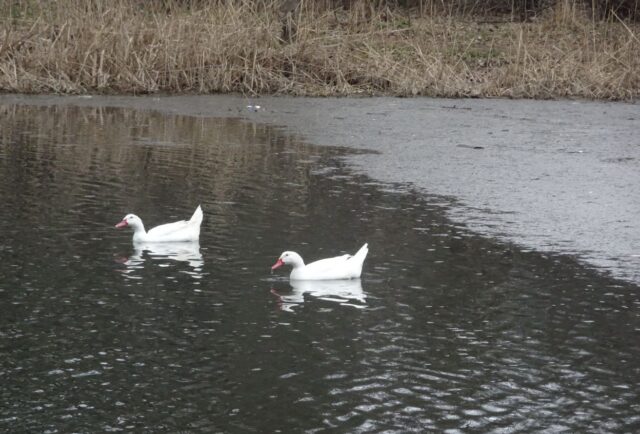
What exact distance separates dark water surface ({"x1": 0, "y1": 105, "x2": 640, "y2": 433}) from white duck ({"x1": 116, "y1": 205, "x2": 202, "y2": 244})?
14 centimetres

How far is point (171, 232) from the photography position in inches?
378

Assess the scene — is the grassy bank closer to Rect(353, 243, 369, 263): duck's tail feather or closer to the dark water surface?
the dark water surface

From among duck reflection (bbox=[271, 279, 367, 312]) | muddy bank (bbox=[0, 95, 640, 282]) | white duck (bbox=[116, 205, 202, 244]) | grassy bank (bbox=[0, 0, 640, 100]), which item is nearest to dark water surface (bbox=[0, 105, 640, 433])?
duck reflection (bbox=[271, 279, 367, 312])

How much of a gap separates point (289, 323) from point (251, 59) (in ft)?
44.9

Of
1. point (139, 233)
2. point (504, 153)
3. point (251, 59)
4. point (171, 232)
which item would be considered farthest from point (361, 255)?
point (251, 59)

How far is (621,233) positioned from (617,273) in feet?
4.47

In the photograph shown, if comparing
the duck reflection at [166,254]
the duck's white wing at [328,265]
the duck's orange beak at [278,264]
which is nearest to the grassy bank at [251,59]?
the duck reflection at [166,254]

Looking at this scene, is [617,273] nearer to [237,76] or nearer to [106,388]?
[106,388]

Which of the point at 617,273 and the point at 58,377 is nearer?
the point at 58,377

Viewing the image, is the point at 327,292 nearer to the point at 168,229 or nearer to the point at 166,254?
the point at 166,254

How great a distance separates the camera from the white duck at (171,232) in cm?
955

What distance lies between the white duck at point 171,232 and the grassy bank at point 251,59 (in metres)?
10.6

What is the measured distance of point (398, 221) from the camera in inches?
416

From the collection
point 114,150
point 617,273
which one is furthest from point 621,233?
point 114,150
